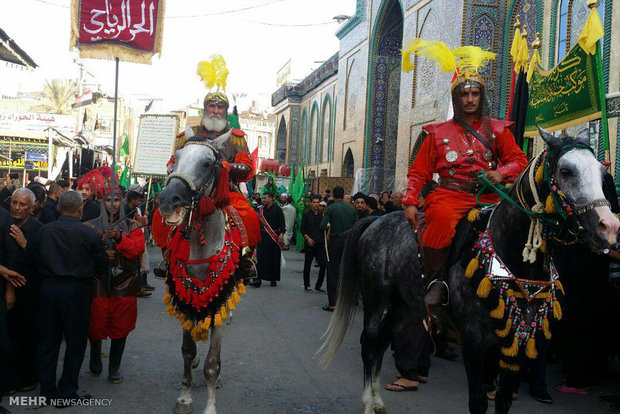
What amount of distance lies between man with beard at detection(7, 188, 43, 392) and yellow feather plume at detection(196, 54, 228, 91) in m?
2.20

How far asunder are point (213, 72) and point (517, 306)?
4.14 metres

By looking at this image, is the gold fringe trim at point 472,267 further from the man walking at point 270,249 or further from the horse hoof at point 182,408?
the man walking at point 270,249

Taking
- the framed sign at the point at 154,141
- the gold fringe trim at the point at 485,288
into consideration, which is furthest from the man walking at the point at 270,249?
the gold fringe trim at the point at 485,288

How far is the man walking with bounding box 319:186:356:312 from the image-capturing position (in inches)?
393

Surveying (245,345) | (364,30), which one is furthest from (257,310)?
(364,30)

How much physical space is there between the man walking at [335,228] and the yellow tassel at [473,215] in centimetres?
600

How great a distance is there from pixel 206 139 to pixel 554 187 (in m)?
2.73

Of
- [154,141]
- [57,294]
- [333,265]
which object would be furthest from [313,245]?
[57,294]

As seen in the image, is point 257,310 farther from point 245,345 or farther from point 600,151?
point 600,151

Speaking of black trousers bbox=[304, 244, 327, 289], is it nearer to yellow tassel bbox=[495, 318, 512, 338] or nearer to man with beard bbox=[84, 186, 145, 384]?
man with beard bbox=[84, 186, 145, 384]

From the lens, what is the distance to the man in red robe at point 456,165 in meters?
4.15

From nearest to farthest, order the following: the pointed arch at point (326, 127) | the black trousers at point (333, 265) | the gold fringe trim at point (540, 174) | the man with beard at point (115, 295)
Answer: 1. the gold fringe trim at point (540, 174)
2. the man with beard at point (115, 295)
3. the black trousers at point (333, 265)
4. the pointed arch at point (326, 127)

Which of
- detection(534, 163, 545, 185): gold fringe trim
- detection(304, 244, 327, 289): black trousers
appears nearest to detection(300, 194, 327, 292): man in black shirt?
detection(304, 244, 327, 289): black trousers

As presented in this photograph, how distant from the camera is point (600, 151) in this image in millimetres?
9125
